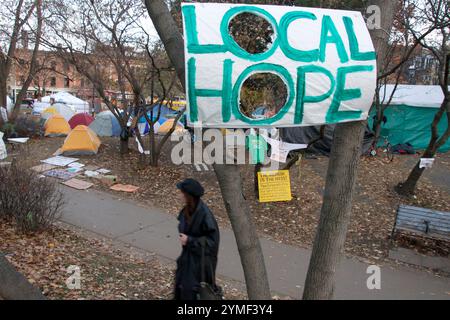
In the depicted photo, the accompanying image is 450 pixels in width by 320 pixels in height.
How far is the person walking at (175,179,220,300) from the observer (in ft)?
10.2

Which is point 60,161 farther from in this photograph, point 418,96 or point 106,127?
point 418,96

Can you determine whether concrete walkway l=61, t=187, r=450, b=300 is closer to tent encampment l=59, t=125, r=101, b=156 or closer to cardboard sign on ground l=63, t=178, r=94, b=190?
cardboard sign on ground l=63, t=178, r=94, b=190

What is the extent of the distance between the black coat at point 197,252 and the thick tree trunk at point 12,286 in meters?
1.26

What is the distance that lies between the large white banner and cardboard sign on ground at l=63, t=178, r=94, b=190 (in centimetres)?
819

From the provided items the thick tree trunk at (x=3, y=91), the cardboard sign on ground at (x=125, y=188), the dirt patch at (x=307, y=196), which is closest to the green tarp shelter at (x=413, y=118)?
the dirt patch at (x=307, y=196)

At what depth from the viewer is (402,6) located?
9.85 meters

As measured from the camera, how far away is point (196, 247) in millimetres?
3084

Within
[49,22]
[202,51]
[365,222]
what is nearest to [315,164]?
[365,222]

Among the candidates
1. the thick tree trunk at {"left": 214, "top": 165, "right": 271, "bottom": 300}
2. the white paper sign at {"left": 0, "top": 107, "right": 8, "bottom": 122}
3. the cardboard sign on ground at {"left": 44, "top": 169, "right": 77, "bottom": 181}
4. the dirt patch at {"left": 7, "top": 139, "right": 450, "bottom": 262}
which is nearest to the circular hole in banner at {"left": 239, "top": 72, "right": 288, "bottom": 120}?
the dirt patch at {"left": 7, "top": 139, "right": 450, "bottom": 262}

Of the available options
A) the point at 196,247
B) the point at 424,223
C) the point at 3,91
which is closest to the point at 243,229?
the point at 196,247

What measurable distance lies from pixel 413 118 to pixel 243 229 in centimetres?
1528

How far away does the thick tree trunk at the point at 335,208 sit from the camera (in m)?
3.21

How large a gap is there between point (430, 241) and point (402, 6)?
6.01 metres

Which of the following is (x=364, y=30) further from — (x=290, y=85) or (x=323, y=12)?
(x=290, y=85)
